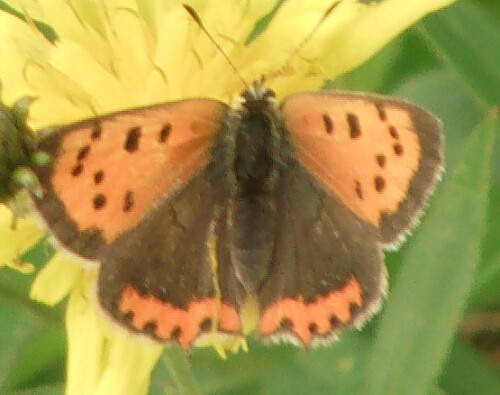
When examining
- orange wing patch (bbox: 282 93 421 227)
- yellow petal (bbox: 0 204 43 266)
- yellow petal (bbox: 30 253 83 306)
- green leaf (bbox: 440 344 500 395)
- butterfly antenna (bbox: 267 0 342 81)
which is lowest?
green leaf (bbox: 440 344 500 395)

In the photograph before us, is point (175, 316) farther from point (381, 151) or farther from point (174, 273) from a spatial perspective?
point (381, 151)

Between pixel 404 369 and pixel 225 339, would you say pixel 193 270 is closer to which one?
pixel 225 339

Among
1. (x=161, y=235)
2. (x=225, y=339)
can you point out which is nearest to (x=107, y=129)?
(x=161, y=235)

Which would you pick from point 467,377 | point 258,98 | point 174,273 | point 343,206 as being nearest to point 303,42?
point 258,98

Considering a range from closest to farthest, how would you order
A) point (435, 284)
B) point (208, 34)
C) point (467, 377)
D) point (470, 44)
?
1. point (208, 34)
2. point (435, 284)
3. point (470, 44)
4. point (467, 377)

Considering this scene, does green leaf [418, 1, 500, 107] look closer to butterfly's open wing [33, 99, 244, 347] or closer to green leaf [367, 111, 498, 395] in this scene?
green leaf [367, 111, 498, 395]

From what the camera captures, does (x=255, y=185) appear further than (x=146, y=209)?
Yes

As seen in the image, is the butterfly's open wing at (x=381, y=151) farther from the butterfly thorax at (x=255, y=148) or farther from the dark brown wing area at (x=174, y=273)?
the dark brown wing area at (x=174, y=273)

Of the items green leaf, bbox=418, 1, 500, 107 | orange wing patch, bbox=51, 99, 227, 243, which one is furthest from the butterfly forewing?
green leaf, bbox=418, 1, 500, 107
